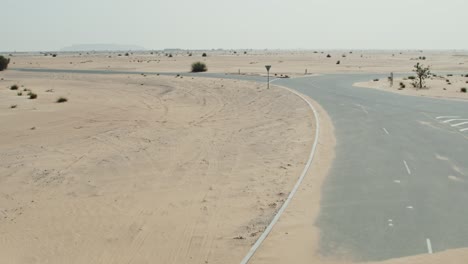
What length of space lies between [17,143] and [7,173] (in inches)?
240

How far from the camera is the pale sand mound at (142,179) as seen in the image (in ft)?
37.7

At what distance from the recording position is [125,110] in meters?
35.9

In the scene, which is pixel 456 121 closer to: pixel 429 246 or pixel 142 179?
pixel 429 246

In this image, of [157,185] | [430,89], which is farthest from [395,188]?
[430,89]

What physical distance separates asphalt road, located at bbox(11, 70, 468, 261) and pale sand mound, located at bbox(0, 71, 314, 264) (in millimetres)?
1987

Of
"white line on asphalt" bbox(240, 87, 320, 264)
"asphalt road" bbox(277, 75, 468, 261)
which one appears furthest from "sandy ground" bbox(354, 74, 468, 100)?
"white line on asphalt" bbox(240, 87, 320, 264)

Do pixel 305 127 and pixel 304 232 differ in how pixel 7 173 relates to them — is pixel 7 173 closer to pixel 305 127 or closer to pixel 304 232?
pixel 304 232

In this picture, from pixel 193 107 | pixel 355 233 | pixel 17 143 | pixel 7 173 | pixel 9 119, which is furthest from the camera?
pixel 193 107

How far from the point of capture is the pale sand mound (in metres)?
11.5

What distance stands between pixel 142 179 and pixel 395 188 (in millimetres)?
9341

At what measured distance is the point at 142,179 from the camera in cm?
1741

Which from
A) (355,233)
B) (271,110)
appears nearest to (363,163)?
(355,233)

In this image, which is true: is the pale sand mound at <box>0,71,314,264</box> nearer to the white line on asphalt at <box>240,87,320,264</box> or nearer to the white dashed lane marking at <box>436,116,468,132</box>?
the white line on asphalt at <box>240,87,320,264</box>

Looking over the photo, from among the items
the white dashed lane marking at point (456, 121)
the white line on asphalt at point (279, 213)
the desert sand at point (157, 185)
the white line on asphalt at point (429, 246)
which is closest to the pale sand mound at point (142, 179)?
the desert sand at point (157, 185)
